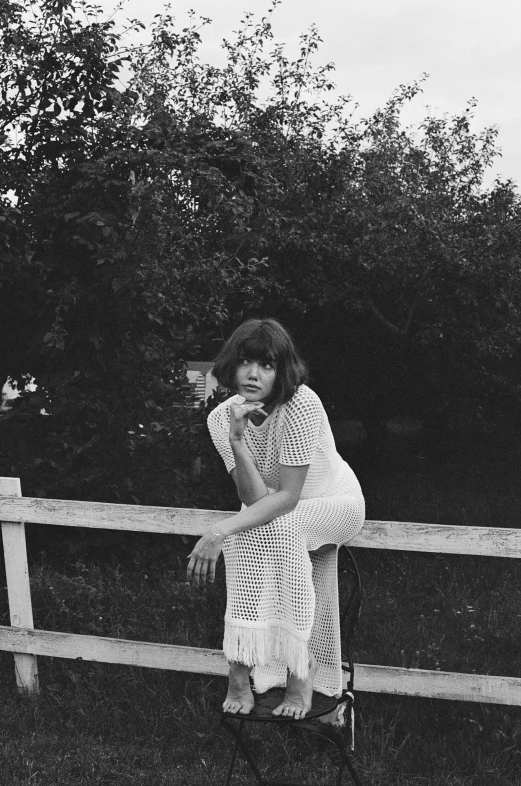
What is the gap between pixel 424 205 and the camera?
33.7 feet

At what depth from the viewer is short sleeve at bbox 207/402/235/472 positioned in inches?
115

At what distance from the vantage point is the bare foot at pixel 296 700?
271 centimetres

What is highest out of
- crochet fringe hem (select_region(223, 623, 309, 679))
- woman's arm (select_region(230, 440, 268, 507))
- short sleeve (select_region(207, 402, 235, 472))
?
short sleeve (select_region(207, 402, 235, 472))

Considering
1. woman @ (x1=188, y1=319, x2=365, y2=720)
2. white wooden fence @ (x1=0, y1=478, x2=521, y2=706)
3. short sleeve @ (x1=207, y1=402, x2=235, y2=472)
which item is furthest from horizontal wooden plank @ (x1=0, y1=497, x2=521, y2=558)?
short sleeve @ (x1=207, y1=402, x2=235, y2=472)

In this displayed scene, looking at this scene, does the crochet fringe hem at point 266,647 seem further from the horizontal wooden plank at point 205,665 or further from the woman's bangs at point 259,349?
the horizontal wooden plank at point 205,665

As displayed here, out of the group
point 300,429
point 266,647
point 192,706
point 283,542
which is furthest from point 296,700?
point 192,706

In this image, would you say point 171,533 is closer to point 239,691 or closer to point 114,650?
point 114,650

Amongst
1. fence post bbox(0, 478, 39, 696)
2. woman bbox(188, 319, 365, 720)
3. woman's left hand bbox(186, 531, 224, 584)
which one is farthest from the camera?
fence post bbox(0, 478, 39, 696)

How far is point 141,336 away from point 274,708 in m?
3.62

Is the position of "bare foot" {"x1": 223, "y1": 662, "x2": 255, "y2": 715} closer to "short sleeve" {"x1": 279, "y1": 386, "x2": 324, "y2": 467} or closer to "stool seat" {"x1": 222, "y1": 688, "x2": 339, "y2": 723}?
"stool seat" {"x1": 222, "y1": 688, "x2": 339, "y2": 723}

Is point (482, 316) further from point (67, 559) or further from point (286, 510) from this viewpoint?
point (286, 510)

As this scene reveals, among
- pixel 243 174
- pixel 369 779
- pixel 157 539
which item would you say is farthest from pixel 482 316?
pixel 369 779

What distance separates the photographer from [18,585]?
4105 millimetres

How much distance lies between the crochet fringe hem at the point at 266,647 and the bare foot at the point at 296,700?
0.05m
